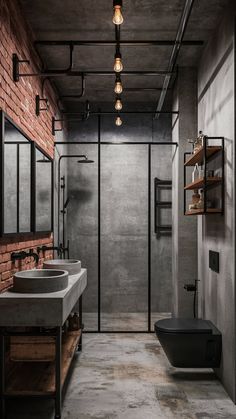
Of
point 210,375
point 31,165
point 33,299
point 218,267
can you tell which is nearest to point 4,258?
point 33,299

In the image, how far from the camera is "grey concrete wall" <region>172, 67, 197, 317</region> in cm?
485

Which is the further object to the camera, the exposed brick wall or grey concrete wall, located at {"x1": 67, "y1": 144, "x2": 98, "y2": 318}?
grey concrete wall, located at {"x1": 67, "y1": 144, "x2": 98, "y2": 318}

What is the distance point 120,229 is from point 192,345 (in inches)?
120

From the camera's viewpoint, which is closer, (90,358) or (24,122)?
(24,122)

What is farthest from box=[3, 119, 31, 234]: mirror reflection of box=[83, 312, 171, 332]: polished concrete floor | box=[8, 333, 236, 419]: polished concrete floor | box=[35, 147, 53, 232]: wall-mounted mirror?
box=[83, 312, 171, 332]: polished concrete floor

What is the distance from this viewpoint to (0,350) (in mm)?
2799

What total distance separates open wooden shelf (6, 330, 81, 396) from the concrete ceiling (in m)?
2.77

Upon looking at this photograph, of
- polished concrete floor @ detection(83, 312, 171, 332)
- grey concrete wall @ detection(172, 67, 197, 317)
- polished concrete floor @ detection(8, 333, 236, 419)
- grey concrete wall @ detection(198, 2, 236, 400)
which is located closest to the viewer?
polished concrete floor @ detection(8, 333, 236, 419)

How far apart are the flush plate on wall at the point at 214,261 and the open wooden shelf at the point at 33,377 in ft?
4.46

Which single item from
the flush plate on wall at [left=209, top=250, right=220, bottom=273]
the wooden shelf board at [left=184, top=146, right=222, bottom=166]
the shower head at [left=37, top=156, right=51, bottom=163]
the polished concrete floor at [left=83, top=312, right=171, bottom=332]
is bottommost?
the polished concrete floor at [left=83, top=312, right=171, bottom=332]

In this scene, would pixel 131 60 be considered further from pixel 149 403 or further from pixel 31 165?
pixel 149 403

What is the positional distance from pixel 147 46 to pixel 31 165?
5.42ft

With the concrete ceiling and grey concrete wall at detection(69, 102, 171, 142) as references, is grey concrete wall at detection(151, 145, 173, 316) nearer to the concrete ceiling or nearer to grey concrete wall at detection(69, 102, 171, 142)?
grey concrete wall at detection(69, 102, 171, 142)

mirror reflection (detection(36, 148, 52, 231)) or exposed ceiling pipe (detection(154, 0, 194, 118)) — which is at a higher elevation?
exposed ceiling pipe (detection(154, 0, 194, 118))
